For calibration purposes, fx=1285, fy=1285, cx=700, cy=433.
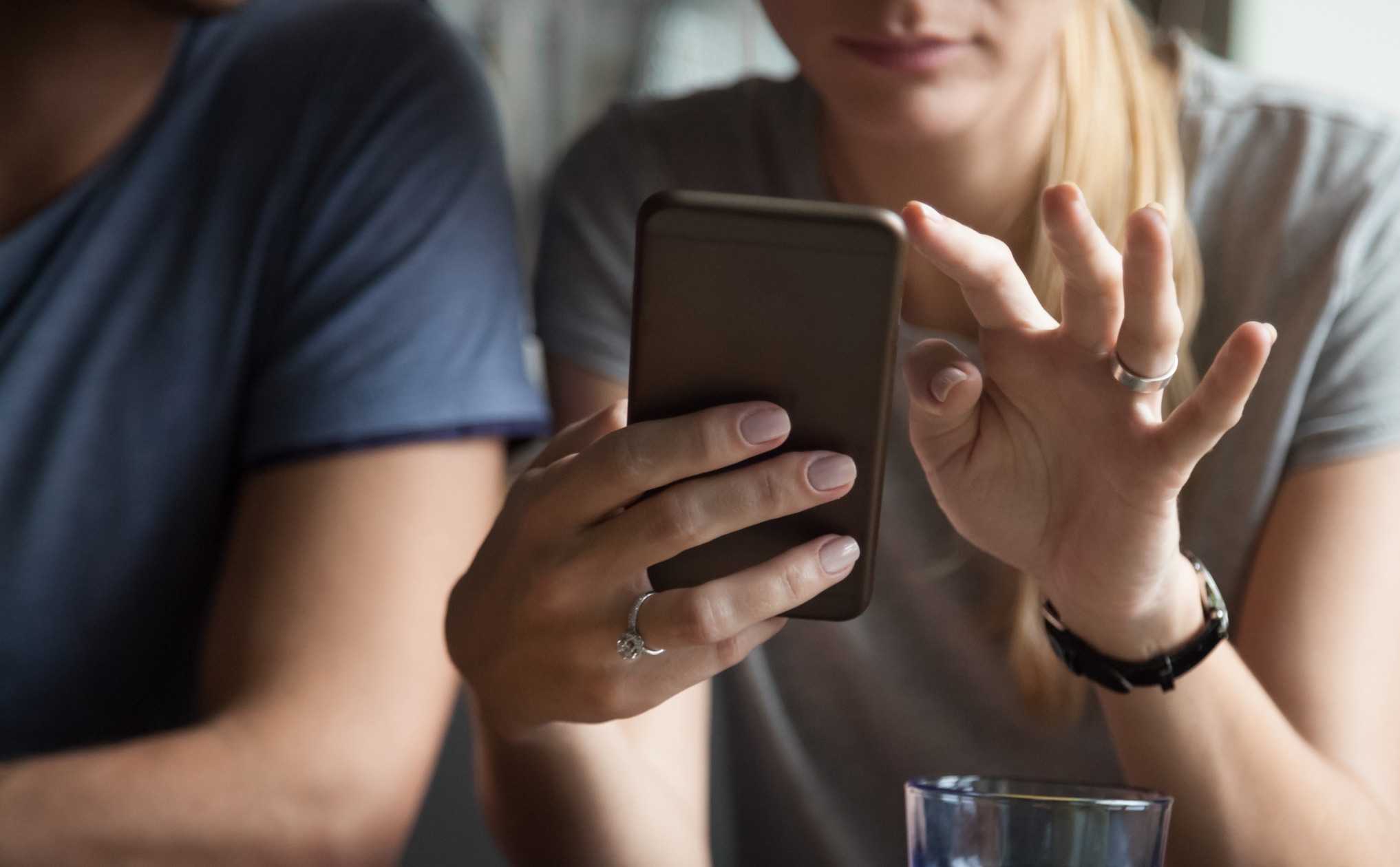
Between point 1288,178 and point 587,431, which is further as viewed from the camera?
point 1288,178

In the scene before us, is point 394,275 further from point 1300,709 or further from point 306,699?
point 1300,709

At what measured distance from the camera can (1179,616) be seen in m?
0.68

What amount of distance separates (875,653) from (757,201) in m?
0.58

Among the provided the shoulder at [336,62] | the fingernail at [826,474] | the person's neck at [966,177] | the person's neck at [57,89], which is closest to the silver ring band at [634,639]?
the fingernail at [826,474]

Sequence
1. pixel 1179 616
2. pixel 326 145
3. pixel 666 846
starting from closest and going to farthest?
1. pixel 1179 616
2. pixel 666 846
3. pixel 326 145

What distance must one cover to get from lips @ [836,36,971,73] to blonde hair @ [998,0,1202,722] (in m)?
0.17

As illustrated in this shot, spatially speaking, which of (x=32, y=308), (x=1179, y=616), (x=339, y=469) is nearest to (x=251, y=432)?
(x=339, y=469)

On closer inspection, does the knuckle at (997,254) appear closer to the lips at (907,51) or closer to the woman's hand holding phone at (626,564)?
the woman's hand holding phone at (626,564)

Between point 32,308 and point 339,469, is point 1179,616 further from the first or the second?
point 32,308

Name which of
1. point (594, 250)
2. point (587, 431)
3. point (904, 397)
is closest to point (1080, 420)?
point (587, 431)

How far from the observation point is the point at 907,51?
2.73ft

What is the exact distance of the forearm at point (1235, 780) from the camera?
71cm

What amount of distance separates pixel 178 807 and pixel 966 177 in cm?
71

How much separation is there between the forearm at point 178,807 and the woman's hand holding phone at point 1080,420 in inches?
17.8
